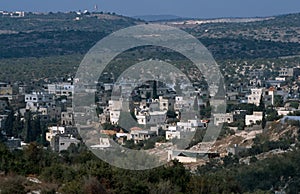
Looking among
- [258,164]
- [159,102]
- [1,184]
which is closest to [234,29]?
[159,102]

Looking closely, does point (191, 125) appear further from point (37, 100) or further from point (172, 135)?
point (37, 100)

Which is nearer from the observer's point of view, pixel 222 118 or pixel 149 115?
pixel 222 118

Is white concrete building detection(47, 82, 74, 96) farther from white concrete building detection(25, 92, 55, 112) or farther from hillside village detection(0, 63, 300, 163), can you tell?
white concrete building detection(25, 92, 55, 112)

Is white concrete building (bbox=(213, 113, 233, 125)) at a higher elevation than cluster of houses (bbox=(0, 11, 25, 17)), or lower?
lower

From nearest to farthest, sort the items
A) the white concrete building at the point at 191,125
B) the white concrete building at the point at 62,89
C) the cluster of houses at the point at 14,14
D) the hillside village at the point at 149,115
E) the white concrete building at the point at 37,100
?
the hillside village at the point at 149,115, the white concrete building at the point at 191,125, the white concrete building at the point at 37,100, the white concrete building at the point at 62,89, the cluster of houses at the point at 14,14

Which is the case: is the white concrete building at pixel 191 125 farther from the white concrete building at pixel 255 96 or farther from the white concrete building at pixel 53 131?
the white concrete building at pixel 255 96

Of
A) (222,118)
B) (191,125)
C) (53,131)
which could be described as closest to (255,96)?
(222,118)

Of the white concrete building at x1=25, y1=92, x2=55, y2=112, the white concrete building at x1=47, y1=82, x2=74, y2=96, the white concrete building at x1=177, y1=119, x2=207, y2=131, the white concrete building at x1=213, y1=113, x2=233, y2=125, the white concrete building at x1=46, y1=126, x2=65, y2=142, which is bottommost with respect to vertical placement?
the white concrete building at x1=46, y1=126, x2=65, y2=142

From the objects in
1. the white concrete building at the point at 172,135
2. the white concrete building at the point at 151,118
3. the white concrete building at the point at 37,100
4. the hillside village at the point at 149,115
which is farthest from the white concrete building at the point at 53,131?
the white concrete building at the point at 37,100

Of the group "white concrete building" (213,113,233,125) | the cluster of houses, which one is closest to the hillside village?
"white concrete building" (213,113,233,125)
